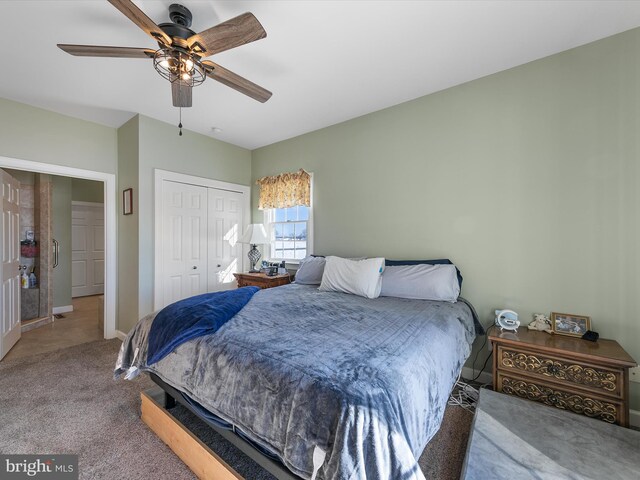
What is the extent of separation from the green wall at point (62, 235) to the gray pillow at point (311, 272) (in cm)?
457

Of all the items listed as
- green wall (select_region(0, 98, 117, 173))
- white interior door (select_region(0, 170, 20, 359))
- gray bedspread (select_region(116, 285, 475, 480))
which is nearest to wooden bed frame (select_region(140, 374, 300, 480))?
gray bedspread (select_region(116, 285, 475, 480))

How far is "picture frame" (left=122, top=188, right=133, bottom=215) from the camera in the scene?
3.33 metres

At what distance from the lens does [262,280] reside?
11.4 ft

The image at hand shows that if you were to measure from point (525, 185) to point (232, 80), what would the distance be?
2.43m

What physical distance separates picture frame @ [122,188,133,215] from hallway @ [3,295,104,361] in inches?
65.4

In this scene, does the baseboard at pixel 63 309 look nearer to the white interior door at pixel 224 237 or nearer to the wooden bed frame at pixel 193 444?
the white interior door at pixel 224 237

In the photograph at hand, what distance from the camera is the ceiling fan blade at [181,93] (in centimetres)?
191

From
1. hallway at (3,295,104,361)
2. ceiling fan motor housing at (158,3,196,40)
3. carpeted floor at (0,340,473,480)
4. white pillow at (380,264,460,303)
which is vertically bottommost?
hallway at (3,295,104,361)

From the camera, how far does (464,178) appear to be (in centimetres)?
259

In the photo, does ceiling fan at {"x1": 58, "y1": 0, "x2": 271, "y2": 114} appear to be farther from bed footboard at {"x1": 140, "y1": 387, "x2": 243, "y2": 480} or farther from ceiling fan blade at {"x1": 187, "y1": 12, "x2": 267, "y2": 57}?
bed footboard at {"x1": 140, "y1": 387, "x2": 243, "y2": 480}

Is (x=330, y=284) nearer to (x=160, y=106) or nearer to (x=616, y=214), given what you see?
(x=616, y=214)

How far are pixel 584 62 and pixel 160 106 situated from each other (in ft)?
12.6

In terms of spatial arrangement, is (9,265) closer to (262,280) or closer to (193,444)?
(262,280)

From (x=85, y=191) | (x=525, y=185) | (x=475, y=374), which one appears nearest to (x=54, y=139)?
(x=85, y=191)
